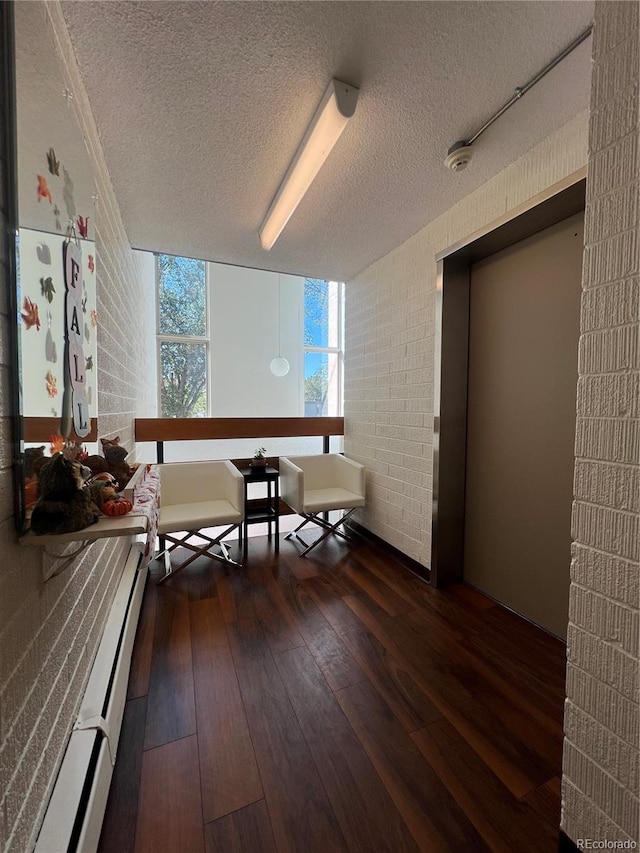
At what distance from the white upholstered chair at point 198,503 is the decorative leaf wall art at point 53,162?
1.82 metres

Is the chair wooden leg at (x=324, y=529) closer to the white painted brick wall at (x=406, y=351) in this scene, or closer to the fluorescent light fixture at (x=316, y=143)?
the white painted brick wall at (x=406, y=351)

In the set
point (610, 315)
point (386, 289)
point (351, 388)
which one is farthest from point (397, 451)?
point (610, 315)

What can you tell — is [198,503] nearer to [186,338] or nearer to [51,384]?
[51,384]

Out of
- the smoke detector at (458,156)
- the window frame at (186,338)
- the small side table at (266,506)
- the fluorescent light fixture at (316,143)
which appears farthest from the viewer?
the window frame at (186,338)

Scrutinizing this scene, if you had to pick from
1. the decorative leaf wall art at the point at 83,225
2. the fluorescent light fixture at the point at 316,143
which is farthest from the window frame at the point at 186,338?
the decorative leaf wall art at the point at 83,225

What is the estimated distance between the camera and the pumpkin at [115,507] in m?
0.85

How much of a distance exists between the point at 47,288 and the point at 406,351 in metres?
2.13

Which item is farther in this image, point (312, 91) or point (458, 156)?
point (458, 156)

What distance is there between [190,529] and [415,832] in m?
1.75

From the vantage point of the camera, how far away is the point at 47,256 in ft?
2.63

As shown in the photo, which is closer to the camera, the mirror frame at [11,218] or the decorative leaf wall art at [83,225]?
the mirror frame at [11,218]

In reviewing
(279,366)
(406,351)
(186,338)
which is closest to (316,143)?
(406,351)

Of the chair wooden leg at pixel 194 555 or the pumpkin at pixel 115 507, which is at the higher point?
the pumpkin at pixel 115 507

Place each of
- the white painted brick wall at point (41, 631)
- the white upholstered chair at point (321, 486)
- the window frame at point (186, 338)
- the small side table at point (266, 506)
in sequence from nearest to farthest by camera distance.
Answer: the white painted brick wall at point (41, 631) < the white upholstered chair at point (321, 486) < the small side table at point (266, 506) < the window frame at point (186, 338)
